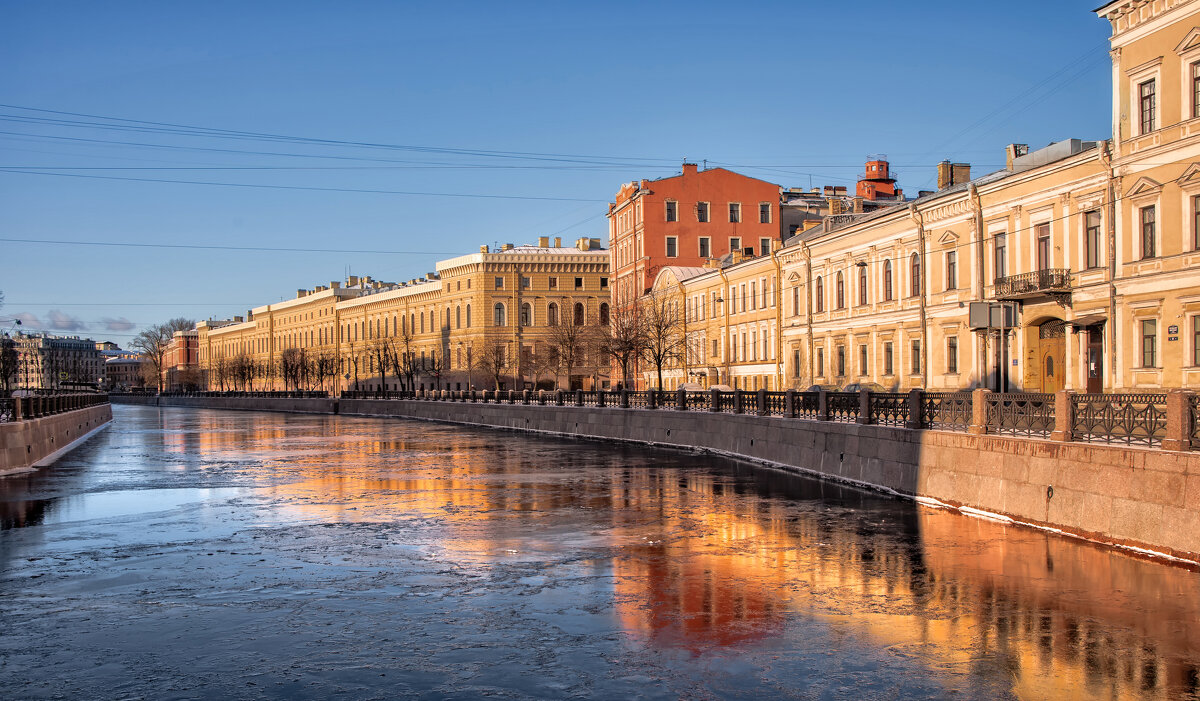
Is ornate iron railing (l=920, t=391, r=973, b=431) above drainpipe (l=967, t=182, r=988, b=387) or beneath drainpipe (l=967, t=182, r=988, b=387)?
beneath

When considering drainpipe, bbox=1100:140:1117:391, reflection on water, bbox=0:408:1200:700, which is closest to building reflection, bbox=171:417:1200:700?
reflection on water, bbox=0:408:1200:700

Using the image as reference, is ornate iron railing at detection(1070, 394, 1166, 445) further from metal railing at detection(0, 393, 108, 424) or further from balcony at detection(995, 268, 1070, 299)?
metal railing at detection(0, 393, 108, 424)

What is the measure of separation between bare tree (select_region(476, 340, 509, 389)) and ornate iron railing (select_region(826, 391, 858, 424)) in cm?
6398

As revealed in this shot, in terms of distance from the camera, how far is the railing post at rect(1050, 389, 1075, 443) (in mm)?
16266

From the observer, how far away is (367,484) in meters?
25.9

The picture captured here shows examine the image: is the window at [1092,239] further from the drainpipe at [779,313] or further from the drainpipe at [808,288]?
the drainpipe at [779,313]

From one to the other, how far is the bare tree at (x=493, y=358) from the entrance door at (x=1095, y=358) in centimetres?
6161

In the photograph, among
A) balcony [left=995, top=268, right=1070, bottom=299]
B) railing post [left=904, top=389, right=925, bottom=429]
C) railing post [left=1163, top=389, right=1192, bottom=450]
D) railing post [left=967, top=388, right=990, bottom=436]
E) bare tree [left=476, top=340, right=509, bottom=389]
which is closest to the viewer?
railing post [left=1163, top=389, right=1192, bottom=450]

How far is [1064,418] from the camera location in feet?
53.7

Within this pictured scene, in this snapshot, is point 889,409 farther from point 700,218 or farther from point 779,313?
point 700,218

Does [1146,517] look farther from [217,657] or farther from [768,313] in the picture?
[768,313]

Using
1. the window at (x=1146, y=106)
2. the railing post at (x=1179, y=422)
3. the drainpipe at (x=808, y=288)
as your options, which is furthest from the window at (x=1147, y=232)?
the drainpipe at (x=808, y=288)

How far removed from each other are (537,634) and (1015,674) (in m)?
4.30

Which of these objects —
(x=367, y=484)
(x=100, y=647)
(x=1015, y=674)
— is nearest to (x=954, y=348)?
(x=367, y=484)
